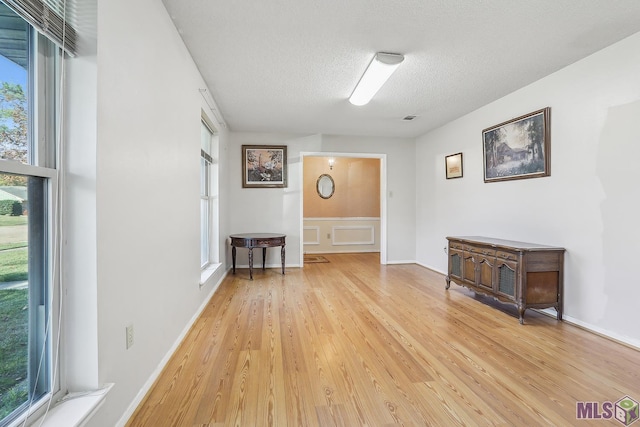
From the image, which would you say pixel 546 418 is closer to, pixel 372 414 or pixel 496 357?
pixel 496 357

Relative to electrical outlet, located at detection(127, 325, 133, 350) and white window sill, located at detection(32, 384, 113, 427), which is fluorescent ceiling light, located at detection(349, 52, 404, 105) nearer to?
electrical outlet, located at detection(127, 325, 133, 350)

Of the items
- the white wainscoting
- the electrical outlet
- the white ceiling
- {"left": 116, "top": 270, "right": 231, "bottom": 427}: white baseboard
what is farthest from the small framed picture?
the electrical outlet

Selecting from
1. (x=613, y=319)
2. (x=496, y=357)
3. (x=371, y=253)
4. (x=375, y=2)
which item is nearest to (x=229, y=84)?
(x=375, y=2)

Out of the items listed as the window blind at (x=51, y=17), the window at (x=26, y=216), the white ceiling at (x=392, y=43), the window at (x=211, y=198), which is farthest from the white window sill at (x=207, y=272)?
the window blind at (x=51, y=17)

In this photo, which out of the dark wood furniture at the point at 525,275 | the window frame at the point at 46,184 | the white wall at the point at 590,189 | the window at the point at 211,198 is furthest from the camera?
the window at the point at 211,198

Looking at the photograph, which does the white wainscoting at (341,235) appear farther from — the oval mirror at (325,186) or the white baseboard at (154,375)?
the white baseboard at (154,375)

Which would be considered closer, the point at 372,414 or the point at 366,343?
the point at 372,414

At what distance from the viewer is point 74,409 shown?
110 centimetres

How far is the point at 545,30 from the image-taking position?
86.7 inches

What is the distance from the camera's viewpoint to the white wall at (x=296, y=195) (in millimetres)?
5152

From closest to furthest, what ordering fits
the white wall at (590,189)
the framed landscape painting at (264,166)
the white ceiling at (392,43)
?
the white ceiling at (392,43), the white wall at (590,189), the framed landscape painting at (264,166)

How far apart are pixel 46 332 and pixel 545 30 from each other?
11.6ft

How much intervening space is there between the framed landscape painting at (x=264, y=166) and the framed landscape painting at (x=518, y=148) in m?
3.20

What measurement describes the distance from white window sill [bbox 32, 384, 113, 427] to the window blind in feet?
4.61
